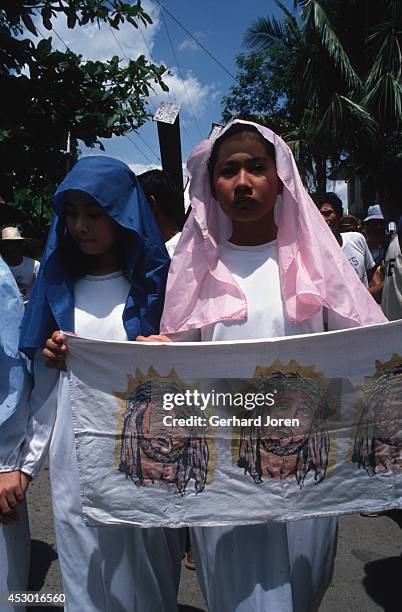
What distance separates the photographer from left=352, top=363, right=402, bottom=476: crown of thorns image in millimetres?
1817

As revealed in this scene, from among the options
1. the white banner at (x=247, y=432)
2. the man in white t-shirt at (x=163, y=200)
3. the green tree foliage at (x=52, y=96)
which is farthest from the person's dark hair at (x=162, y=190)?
the white banner at (x=247, y=432)

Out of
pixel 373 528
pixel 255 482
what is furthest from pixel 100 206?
pixel 373 528

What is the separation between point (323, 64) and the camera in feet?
55.8

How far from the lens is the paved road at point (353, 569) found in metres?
2.93

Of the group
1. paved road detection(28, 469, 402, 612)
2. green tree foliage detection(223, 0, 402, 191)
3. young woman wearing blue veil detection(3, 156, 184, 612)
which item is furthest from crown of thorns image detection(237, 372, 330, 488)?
green tree foliage detection(223, 0, 402, 191)

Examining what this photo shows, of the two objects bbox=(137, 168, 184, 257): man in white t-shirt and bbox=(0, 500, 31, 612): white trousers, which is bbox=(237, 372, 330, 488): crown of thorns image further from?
bbox=(137, 168, 184, 257): man in white t-shirt

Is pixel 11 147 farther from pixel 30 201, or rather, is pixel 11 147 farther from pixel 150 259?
pixel 150 259

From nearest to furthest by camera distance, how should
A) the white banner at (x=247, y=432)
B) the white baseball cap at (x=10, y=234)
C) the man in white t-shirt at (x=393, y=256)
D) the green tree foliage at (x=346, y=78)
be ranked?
the white banner at (x=247, y=432)
the man in white t-shirt at (x=393, y=256)
the white baseball cap at (x=10, y=234)
the green tree foliage at (x=346, y=78)

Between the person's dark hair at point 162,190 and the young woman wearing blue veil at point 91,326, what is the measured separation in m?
1.64

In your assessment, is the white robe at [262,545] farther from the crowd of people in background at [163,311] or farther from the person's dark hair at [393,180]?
the person's dark hair at [393,180]

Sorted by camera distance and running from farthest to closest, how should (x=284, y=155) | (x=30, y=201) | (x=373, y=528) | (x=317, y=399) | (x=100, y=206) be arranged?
(x=30, y=201)
(x=373, y=528)
(x=100, y=206)
(x=284, y=155)
(x=317, y=399)

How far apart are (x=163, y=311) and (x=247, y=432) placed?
1.62ft

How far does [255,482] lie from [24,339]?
89 centimetres

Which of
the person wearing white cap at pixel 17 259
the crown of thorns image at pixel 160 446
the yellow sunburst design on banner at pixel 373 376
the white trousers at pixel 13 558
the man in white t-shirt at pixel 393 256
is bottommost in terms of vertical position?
the white trousers at pixel 13 558
